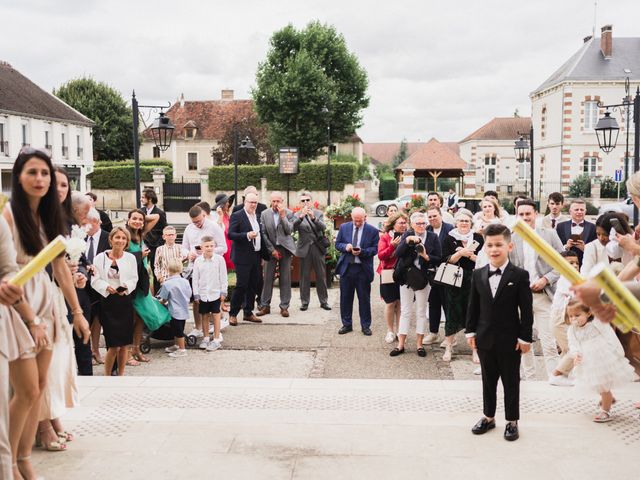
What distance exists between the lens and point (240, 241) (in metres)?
10.2

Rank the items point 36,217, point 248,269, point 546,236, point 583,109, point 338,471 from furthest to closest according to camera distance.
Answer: point 583,109 → point 248,269 → point 546,236 → point 338,471 → point 36,217

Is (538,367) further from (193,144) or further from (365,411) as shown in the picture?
(193,144)

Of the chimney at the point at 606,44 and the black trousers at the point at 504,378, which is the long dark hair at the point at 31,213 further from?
the chimney at the point at 606,44

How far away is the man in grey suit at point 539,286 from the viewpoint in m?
6.89

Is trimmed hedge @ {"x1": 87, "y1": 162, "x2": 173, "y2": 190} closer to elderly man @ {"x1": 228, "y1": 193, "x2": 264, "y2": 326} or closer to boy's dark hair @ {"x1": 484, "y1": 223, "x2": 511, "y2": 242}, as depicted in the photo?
elderly man @ {"x1": 228, "y1": 193, "x2": 264, "y2": 326}

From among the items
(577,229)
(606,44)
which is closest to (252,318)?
(577,229)

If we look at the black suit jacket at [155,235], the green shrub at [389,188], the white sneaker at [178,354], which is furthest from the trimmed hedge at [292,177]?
the white sneaker at [178,354]

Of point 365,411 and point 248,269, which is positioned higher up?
point 248,269

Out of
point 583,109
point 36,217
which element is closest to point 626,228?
point 36,217

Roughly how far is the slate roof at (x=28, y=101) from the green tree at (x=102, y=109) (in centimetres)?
563

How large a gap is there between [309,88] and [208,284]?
35.4 m

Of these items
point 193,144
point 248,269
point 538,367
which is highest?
point 193,144

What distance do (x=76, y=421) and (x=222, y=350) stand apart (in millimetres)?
3716

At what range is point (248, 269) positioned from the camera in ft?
33.6
